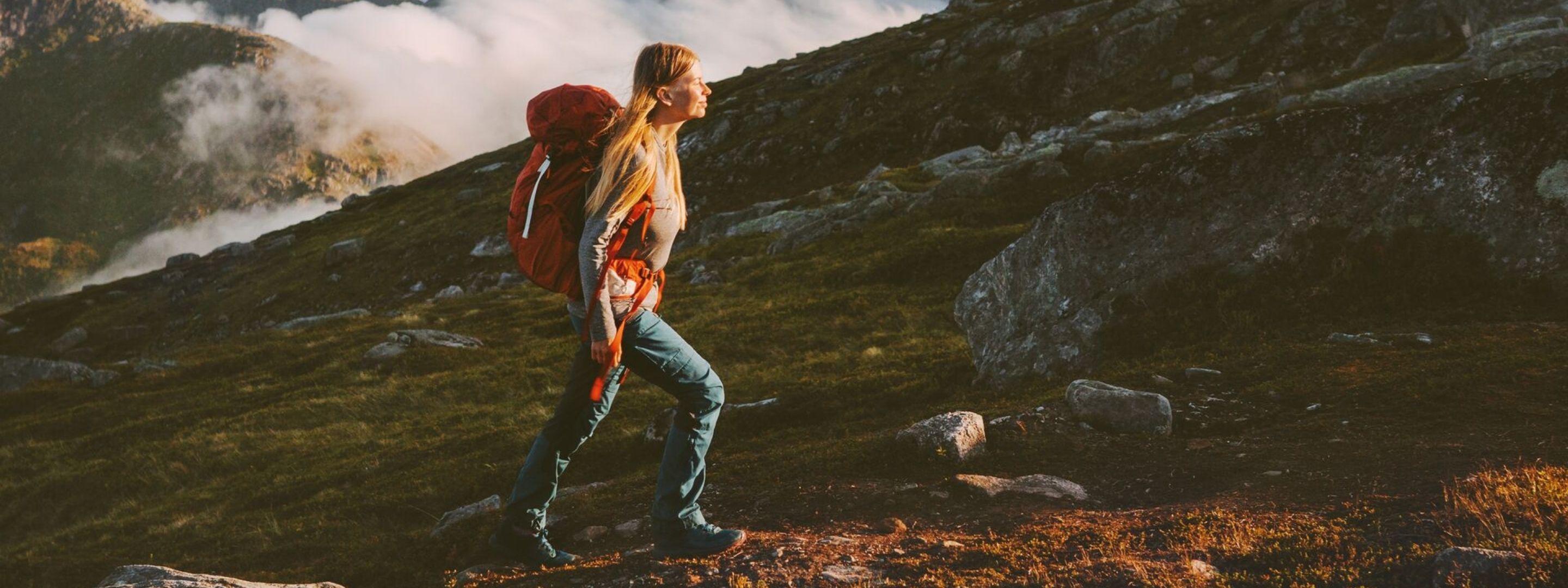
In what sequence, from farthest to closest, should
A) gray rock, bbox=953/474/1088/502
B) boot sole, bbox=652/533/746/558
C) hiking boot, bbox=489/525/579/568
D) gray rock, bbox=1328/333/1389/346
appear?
gray rock, bbox=1328/333/1389/346 < gray rock, bbox=953/474/1088/502 < hiking boot, bbox=489/525/579/568 < boot sole, bbox=652/533/746/558

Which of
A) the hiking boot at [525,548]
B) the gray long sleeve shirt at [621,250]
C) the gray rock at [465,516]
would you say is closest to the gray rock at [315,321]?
the gray rock at [465,516]

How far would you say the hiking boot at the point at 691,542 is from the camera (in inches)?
280

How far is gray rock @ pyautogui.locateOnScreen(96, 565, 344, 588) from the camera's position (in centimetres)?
679

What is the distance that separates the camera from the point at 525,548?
743cm

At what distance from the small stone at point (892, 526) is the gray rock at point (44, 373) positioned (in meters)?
34.8

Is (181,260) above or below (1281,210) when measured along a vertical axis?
above

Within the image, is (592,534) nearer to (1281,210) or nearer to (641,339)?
(641,339)

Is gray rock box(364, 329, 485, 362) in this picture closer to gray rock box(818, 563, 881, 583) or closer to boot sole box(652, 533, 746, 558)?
boot sole box(652, 533, 746, 558)

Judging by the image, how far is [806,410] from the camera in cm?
1470

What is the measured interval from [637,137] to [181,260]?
110 metres

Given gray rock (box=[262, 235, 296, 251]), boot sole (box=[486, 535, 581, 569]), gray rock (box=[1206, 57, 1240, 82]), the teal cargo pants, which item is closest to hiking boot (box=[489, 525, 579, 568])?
boot sole (box=[486, 535, 581, 569])

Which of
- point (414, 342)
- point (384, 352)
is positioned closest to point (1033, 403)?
point (384, 352)

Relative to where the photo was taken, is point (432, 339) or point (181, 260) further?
point (181, 260)

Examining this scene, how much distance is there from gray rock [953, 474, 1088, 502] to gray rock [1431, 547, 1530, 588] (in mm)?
3291
